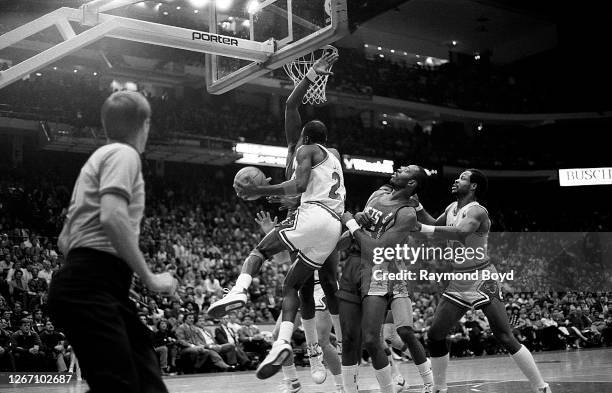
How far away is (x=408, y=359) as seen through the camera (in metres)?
17.5

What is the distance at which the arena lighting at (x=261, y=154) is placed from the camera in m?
26.8

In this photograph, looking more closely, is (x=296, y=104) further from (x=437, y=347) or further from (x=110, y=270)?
(x=110, y=270)

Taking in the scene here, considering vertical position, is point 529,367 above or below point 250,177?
below

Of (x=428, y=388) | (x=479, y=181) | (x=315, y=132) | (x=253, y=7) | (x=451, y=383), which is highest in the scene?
(x=253, y=7)

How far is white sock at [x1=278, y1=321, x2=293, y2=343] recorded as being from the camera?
5.56 metres

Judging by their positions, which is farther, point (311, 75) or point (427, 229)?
point (427, 229)

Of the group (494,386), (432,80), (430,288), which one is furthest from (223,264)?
(432,80)

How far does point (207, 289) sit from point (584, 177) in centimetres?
2261

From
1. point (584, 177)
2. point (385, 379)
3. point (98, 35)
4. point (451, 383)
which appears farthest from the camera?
point (584, 177)

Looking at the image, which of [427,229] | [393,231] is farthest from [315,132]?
[427,229]

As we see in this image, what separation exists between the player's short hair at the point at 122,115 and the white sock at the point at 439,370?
4.59m

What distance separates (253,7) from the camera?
882cm

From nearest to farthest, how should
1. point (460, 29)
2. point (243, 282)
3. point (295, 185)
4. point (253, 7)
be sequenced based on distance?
1. point (243, 282)
2. point (295, 185)
3. point (253, 7)
4. point (460, 29)

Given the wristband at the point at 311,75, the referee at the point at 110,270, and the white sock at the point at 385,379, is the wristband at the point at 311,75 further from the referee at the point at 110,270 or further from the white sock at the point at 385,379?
the referee at the point at 110,270
